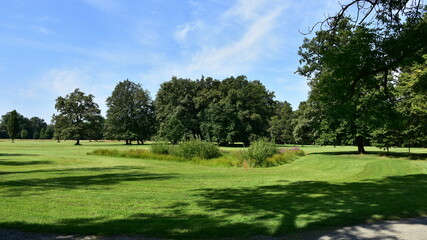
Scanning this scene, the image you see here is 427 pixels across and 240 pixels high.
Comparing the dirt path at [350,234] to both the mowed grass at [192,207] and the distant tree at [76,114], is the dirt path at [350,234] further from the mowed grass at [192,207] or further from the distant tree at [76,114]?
the distant tree at [76,114]

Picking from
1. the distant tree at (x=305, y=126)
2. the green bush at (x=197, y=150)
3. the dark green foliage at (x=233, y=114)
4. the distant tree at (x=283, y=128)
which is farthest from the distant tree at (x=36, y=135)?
the distant tree at (x=305, y=126)

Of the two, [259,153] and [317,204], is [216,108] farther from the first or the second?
[317,204]

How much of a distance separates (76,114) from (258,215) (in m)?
75.8

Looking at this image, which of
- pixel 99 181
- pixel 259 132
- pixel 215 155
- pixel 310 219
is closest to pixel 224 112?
pixel 259 132

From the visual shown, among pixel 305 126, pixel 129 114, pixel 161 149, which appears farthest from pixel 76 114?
pixel 305 126

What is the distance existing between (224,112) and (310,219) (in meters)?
56.2

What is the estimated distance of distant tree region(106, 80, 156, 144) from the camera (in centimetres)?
7406

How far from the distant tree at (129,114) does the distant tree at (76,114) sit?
4.44 metres

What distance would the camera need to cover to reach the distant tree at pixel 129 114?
7406cm

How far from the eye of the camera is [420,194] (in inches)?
341

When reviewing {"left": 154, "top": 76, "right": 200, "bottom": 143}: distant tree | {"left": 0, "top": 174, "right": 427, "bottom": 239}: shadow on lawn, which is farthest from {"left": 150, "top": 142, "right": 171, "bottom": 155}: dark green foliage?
{"left": 154, "top": 76, "right": 200, "bottom": 143}: distant tree

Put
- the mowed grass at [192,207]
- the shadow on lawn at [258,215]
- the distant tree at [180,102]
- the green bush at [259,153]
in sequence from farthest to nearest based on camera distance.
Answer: the distant tree at [180,102]
the green bush at [259,153]
the mowed grass at [192,207]
the shadow on lawn at [258,215]

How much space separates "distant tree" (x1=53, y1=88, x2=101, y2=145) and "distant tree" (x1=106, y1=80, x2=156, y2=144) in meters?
4.44

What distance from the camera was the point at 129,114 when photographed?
7538cm
